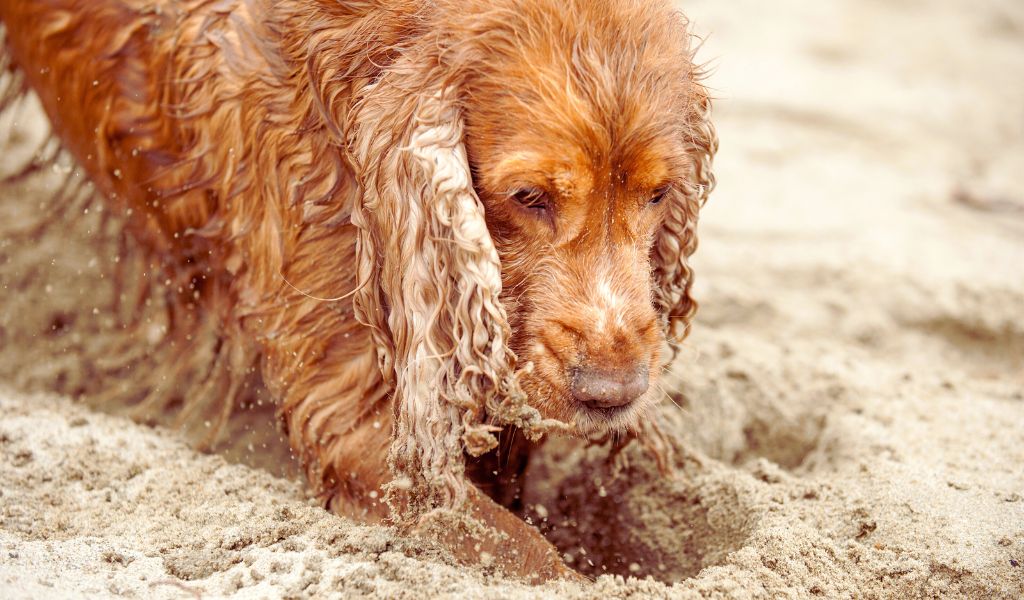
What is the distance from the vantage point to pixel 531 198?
250 cm

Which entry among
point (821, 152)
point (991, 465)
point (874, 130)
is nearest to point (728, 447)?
point (991, 465)

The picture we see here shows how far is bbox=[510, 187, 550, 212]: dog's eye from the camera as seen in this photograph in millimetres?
2482

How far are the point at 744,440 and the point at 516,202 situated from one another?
157cm

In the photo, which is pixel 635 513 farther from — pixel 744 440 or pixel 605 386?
pixel 605 386

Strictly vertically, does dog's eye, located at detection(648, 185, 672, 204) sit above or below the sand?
above

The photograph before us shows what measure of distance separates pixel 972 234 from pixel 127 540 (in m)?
4.42

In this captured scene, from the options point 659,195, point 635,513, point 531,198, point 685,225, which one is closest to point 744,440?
point 635,513

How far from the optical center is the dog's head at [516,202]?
2449mm

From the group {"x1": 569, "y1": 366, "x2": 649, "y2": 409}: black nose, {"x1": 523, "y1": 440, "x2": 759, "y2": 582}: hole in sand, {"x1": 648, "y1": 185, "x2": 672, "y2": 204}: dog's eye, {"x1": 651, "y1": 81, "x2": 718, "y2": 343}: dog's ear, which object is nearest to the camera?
{"x1": 569, "y1": 366, "x2": 649, "y2": 409}: black nose

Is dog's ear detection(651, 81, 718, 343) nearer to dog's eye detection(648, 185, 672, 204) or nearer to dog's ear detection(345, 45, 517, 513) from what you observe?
dog's eye detection(648, 185, 672, 204)

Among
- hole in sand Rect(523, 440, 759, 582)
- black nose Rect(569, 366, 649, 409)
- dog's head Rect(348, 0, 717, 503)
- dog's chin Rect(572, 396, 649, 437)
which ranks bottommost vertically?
hole in sand Rect(523, 440, 759, 582)

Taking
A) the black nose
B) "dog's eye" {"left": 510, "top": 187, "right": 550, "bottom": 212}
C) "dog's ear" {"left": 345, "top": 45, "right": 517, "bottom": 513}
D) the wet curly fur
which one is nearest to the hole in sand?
the wet curly fur

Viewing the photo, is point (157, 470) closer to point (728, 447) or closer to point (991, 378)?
point (728, 447)

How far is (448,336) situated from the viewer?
2516 millimetres
